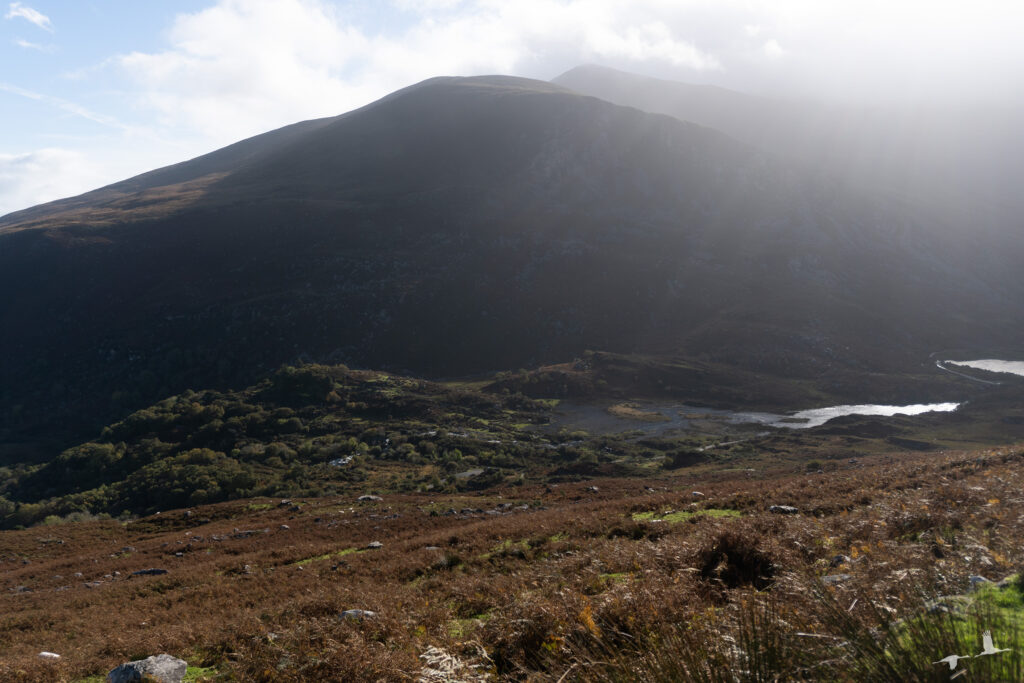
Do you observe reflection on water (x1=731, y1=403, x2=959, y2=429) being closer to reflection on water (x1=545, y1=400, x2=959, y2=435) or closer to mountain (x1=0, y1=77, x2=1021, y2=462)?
reflection on water (x1=545, y1=400, x2=959, y2=435)

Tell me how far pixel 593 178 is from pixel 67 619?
4810 inches

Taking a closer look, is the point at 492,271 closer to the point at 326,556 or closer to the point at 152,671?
the point at 326,556

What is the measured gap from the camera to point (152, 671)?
593 centimetres

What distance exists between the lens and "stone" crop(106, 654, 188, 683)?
572cm

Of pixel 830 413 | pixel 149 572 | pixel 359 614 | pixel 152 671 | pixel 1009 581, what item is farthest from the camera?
pixel 830 413

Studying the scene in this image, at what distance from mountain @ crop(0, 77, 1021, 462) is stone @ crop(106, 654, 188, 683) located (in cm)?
6907

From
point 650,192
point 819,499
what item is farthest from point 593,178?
point 819,499

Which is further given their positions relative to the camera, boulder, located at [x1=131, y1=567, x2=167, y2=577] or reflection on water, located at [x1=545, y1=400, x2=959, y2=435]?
reflection on water, located at [x1=545, y1=400, x2=959, y2=435]

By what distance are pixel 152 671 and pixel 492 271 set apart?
9347 centimetres

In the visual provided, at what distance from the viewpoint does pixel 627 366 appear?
7181 centimetres

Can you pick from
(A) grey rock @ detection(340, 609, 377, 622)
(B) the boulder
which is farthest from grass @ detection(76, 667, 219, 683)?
(B) the boulder

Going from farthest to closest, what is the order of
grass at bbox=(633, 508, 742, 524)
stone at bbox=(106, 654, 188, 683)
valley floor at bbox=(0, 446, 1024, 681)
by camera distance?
grass at bbox=(633, 508, 742, 524), stone at bbox=(106, 654, 188, 683), valley floor at bbox=(0, 446, 1024, 681)

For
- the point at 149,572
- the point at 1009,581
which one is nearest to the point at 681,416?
the point at 149,572

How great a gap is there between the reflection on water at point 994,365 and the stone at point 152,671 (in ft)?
335
